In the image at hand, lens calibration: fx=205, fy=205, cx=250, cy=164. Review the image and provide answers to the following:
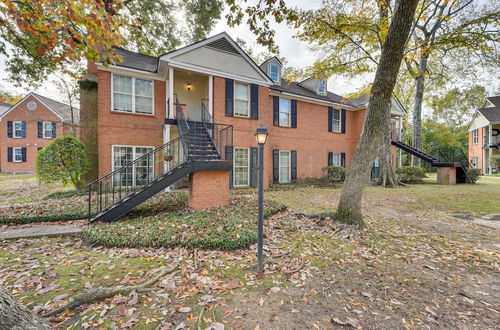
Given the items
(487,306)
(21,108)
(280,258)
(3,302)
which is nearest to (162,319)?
(3,302)

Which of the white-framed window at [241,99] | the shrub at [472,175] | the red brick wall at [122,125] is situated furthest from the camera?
the shrub at [472,175]

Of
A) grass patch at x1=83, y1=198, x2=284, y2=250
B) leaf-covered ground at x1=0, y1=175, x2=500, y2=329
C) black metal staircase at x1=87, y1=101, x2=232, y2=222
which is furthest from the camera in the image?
black metal staircase at x1=87, y1=101, x2=232, y2=222

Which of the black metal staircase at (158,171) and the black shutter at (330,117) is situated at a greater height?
the black shutter at (330,117)

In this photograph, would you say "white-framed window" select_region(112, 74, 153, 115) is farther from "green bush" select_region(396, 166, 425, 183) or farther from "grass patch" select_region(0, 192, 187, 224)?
"green bush" select_region(396, 166, 425, 183)

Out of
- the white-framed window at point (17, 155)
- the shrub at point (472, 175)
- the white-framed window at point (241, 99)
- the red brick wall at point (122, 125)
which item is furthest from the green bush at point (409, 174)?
the white-framed window at point (17, 155)

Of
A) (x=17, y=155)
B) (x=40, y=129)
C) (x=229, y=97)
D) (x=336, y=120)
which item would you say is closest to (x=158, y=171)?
(x=229, y=97)

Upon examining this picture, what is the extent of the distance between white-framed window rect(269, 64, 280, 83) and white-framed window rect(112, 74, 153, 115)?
828 centimetres

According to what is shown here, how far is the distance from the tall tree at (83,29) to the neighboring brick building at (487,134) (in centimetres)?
3586

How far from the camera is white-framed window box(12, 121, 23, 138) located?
2308cm

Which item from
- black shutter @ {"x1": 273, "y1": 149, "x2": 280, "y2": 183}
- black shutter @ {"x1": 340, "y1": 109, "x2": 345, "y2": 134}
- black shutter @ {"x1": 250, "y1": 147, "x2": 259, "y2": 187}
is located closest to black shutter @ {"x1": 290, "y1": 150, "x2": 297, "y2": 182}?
black shutter @ {"x1": 273, "y1": 149, "x2": 280, "y2": 183}

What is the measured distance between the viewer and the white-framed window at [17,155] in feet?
75.1

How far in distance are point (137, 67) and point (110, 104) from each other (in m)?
2.30

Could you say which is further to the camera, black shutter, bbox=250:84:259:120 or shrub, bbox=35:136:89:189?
black shutter, bbox=250:84:259:120

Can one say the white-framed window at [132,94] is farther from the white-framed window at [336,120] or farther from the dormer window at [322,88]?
the white-framed window at [336,120]
